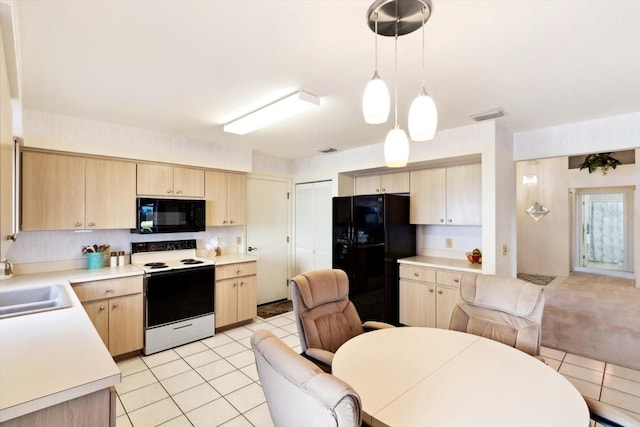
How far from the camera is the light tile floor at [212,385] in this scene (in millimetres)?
2289

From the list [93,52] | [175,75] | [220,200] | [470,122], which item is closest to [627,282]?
[470,122]

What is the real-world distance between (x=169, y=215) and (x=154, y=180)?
0.42 metres

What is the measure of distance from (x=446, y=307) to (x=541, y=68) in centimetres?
248

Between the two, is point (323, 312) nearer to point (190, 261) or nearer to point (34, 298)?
point (190, 261)

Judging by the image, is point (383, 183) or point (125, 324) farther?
point (383, 183)

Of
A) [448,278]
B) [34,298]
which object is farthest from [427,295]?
[34,298]

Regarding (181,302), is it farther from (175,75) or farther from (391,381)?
(391,381)

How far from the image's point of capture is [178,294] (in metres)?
3.42

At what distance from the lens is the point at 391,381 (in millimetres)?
1412

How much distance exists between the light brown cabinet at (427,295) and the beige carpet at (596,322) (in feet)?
3.87

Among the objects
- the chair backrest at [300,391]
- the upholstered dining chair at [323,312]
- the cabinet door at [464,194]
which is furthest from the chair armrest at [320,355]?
the cabinet door at [464,194]

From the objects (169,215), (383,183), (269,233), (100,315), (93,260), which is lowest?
(100,315)

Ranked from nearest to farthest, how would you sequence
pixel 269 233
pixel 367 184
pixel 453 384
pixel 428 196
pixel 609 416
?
pixel 609 416 < pixel 453 384 < pixel 428 196 < pixel 367 184 < pixel 269 233

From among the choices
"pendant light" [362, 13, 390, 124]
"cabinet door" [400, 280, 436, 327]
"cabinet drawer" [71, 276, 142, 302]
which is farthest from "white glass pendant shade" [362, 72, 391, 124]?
"cabinet drawer" [71, 276, 142, 302]
